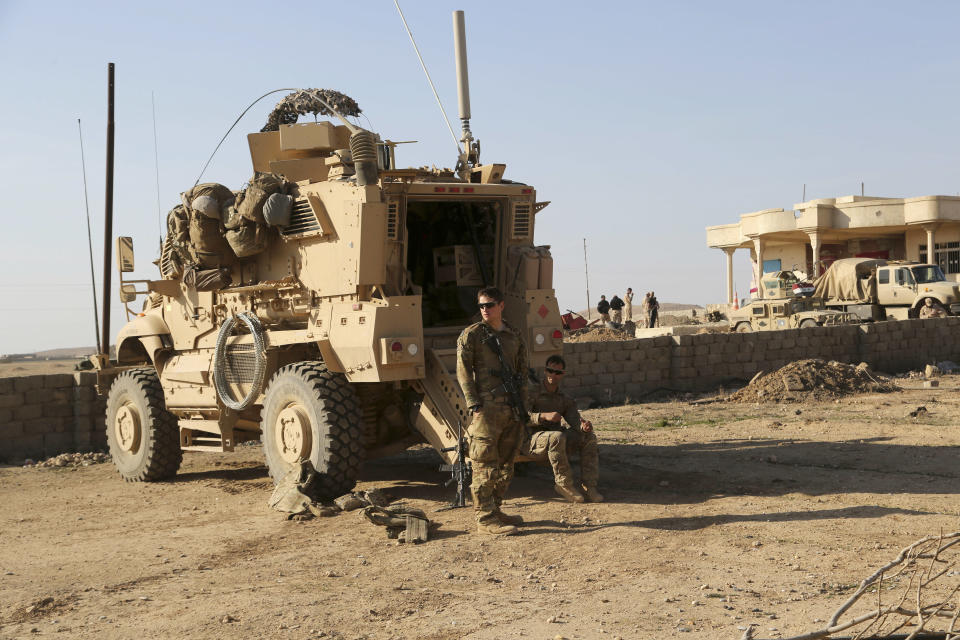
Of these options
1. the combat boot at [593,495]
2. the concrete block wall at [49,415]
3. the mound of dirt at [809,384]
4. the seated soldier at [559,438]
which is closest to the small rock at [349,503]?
the seated soldier at [559,438]

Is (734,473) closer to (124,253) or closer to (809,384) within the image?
(124,253)

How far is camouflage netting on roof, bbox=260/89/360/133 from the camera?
10.2 meters

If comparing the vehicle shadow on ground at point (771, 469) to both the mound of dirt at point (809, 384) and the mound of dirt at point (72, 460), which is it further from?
the mound of dirt at point (72, 460)

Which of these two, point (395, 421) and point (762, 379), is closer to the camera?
point (395, 421)

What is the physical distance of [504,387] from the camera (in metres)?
6.85

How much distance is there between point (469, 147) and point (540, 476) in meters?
3.26

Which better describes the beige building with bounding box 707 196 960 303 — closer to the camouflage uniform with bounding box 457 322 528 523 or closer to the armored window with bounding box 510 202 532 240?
the armored window with bounding box 510 202 532 240

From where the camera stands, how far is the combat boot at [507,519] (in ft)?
22.2

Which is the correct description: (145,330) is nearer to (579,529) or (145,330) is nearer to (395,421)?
(395,421)

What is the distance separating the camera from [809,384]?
1501cm

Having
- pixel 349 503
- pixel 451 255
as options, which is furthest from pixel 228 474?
pixel 451 255

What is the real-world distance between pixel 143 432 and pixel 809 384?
996cm

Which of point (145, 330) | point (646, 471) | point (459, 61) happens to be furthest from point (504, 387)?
point (145, 330)

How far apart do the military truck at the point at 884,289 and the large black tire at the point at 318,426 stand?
2097cm
